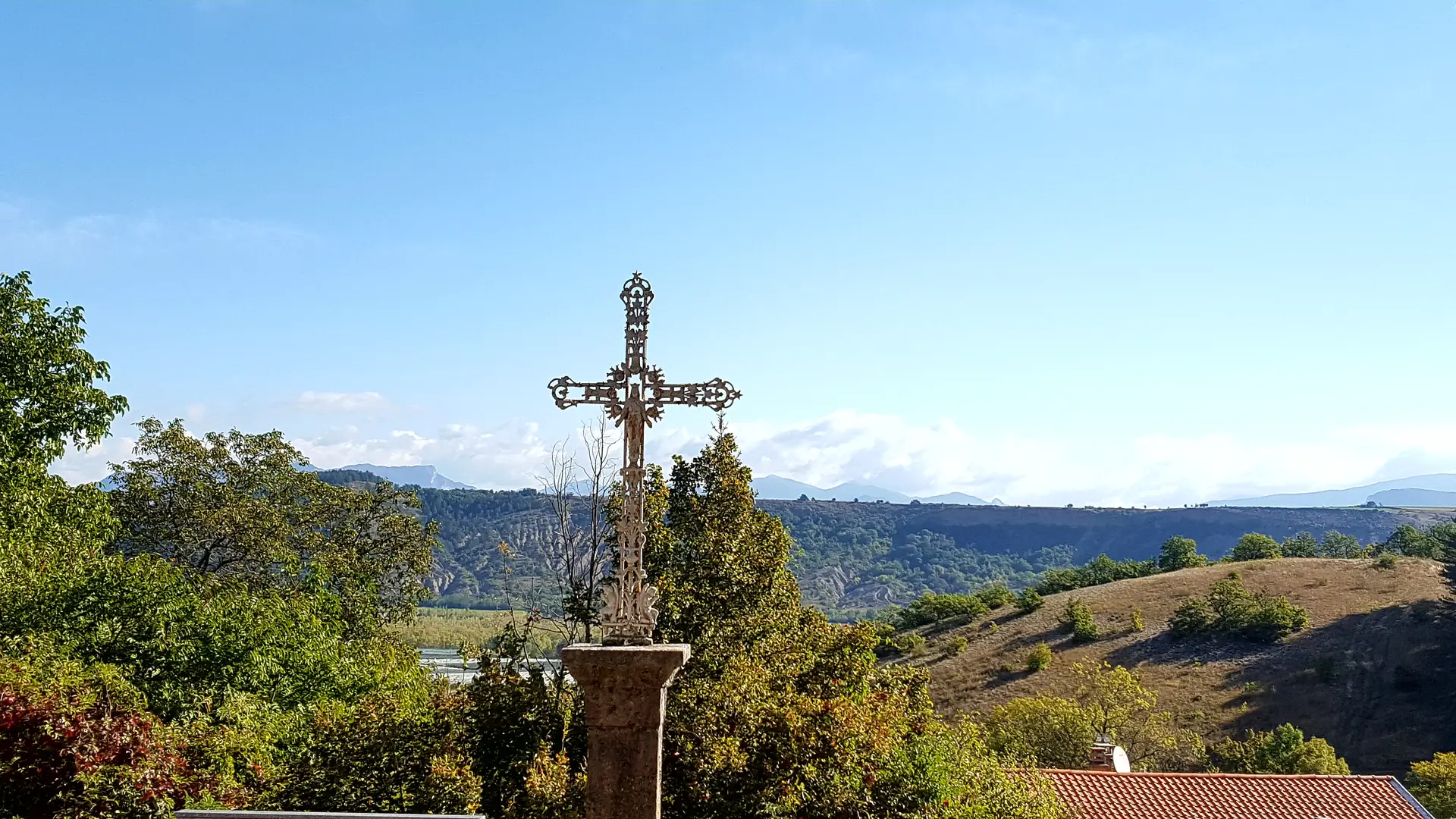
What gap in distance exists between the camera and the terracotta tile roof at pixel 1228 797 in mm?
17219

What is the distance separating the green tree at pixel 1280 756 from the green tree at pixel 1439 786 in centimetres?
263

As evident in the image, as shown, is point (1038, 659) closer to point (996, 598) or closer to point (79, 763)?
point (996, 598)

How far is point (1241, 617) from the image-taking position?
5172 cm

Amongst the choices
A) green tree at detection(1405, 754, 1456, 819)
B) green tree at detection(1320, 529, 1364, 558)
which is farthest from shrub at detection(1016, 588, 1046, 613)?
green tree at detection(1405, 754, 1456, 819)

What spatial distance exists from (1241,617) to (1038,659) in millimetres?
10812

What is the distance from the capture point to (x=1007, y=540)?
520 ft

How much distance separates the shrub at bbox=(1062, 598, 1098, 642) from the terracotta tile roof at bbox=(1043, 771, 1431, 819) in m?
35.2

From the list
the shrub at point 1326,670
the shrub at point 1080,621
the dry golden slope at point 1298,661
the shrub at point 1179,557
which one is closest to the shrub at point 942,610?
the dry golden slope at point 1298,661

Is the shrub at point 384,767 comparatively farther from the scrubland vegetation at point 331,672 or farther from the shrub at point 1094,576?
the shrub at point 1094,576

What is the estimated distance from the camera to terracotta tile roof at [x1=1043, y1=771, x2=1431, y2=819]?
17219 millimetres

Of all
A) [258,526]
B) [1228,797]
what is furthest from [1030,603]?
[258,526]

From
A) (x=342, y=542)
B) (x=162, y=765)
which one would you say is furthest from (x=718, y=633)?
(x=342, y=542)

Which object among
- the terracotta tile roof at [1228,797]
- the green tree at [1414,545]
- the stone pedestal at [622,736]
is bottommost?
the terracotta tile roof at [1228,797]

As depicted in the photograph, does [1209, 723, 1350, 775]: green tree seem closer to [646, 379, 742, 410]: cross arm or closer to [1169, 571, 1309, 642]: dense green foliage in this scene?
[1169, 571, 1309, 642]: dense green foliage
